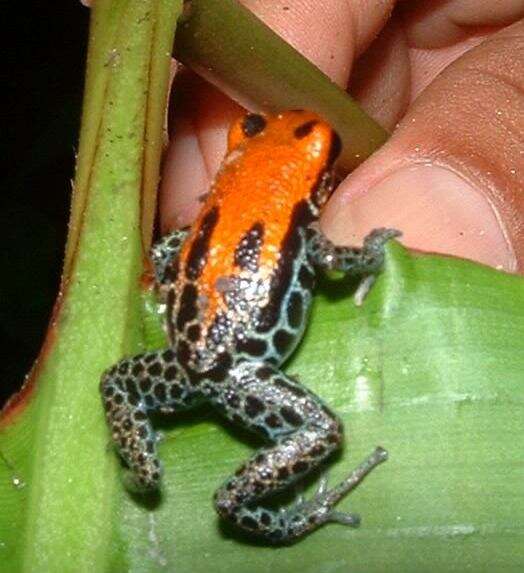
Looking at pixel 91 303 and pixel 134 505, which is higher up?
pixel 91 303

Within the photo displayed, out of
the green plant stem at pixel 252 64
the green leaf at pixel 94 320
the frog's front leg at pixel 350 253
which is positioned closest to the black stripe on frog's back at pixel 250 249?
the frog's front leg at pixel 350 253

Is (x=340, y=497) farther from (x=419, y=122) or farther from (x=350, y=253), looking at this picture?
(x=419, y=122)

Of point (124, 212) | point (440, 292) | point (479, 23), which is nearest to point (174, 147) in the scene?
point (479, 23)

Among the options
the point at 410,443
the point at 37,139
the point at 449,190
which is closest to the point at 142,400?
the point at 410,443

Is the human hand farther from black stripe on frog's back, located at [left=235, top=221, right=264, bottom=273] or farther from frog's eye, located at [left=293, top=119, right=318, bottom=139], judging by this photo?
black stripe on frog's back, located at [left=235, top=221, right=264, bottom=273]

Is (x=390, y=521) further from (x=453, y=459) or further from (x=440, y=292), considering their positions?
(x=440, y=292)


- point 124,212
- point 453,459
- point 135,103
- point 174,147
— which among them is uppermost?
point 174,147

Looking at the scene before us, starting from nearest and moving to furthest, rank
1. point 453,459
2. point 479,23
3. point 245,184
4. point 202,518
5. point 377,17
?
point 453,459
point 202,518
point 245,184
point 377,17
point 479,23
